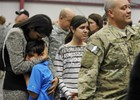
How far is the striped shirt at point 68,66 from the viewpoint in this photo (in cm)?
471

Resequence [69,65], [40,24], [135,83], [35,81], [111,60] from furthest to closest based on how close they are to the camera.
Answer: [69,65] → [35,81] → [40,24] → [111,60] → [135,83]

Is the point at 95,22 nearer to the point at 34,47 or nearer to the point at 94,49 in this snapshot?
the point at 34,47

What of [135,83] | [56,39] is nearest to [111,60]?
[135,83]

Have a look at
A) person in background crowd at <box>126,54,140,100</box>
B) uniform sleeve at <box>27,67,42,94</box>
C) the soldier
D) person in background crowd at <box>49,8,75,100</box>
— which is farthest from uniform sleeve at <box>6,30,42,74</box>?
person in background crowd at <box>126,54,140,100</box>

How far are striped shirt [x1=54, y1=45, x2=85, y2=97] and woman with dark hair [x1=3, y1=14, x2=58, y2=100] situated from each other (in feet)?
1.01

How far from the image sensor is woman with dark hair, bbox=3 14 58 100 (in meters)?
4.50

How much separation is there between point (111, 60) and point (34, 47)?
114cm

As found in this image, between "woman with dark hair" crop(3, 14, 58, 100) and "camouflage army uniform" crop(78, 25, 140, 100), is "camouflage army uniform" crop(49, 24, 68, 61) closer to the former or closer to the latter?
"woman with dark hair" crop(3, 14, 58, 100)

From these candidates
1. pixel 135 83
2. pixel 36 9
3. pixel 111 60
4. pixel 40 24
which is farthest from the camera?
pixel 36 9

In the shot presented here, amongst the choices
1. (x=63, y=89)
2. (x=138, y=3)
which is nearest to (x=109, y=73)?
(x=63, y=89)

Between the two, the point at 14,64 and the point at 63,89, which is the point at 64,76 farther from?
the point at 14,64

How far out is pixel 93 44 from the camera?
3.78 m

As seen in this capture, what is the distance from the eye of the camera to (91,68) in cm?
378

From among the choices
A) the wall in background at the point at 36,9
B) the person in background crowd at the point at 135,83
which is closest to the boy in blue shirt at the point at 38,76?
the person in background crowd at the point at 135,83
